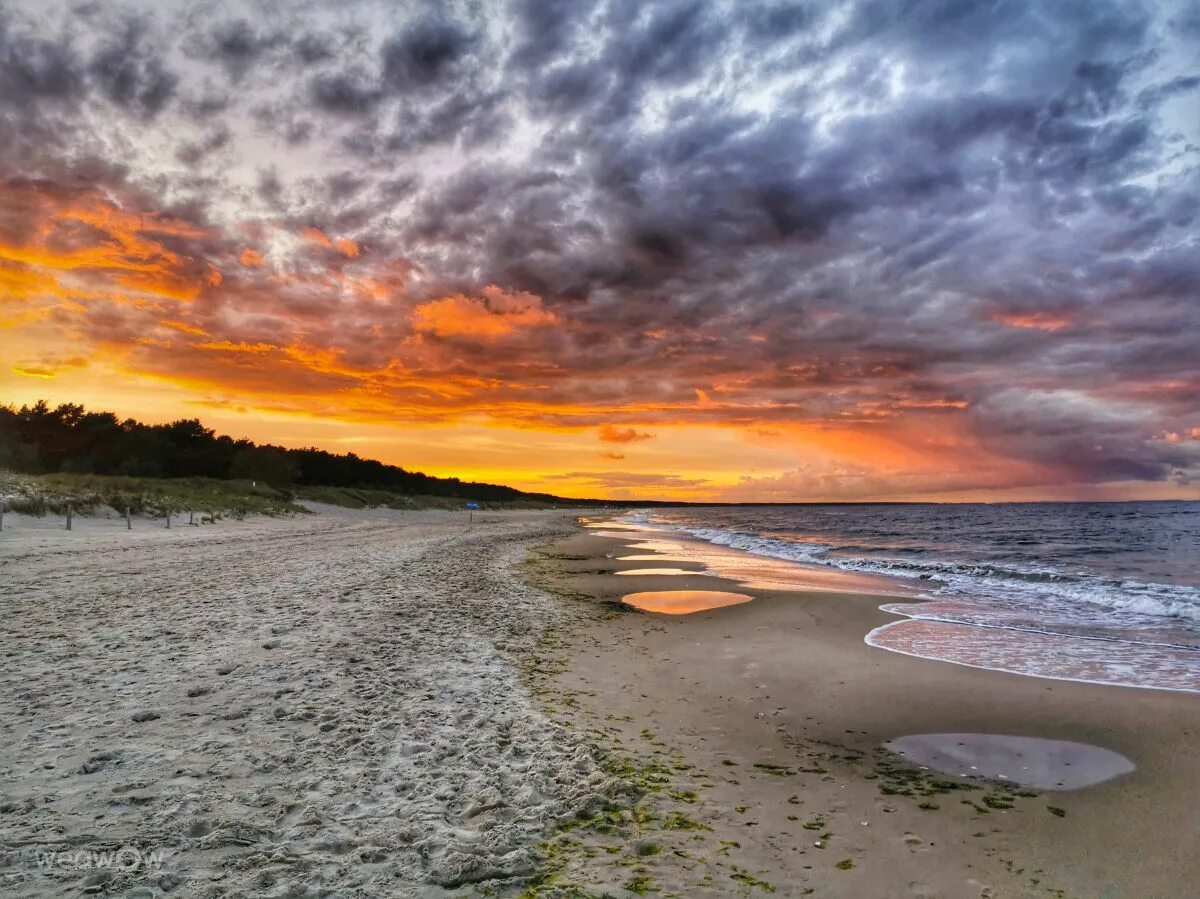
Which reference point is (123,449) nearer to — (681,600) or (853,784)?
(681,600)

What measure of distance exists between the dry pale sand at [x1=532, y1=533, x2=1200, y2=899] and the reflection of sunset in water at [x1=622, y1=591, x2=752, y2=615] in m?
4.74

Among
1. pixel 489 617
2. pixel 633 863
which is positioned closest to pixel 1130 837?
pixel 633 863

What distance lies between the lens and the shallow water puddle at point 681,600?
1681 cm

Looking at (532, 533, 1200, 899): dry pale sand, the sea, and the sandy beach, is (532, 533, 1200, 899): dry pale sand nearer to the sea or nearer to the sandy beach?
the sandy beach

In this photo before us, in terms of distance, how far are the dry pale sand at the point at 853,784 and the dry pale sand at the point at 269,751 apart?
83cm

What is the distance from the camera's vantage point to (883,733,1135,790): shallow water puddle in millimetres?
6311

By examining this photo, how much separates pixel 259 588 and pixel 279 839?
1245 cm

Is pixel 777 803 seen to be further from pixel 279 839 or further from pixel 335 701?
pixel 335 701

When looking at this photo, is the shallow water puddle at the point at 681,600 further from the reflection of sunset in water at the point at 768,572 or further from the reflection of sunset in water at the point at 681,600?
the reflection of sunset in water at the point at 768,572

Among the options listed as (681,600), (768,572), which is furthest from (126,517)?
→ (768,572)

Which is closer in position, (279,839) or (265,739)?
(279,839)

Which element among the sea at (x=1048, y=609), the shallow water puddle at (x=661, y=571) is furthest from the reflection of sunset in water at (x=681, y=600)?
the shallow water puddle at (x=661, y=571)

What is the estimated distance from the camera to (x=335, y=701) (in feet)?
24.5

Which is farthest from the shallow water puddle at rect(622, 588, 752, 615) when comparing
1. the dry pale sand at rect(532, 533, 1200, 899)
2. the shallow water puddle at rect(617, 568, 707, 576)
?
the shallow water puddle at rect(617, 568, 707, 576)
